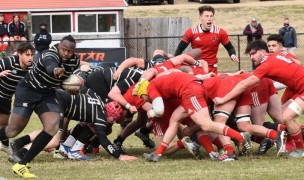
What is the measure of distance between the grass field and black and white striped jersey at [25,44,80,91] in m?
1.00

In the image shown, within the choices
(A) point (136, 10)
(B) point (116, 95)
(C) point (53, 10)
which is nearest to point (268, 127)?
(B) point (116, 95)

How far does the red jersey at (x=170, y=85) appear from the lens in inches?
442

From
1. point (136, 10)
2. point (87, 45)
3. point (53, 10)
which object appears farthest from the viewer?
point (136, 10)

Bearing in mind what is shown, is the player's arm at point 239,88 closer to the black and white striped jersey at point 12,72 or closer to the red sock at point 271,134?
the red sock at point 271,134

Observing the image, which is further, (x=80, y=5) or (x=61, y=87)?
(x=80, y=5)

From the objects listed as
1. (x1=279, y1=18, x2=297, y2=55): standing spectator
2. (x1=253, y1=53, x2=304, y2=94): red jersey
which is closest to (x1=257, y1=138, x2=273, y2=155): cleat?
(x1=253, y1=53, x2=304, y2=94): red jersey

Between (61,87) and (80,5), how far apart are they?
76.2 ft

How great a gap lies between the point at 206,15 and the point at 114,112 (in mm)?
3102

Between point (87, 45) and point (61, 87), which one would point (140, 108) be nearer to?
point (61, 87)

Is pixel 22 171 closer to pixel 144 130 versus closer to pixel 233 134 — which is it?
pixel 233 134

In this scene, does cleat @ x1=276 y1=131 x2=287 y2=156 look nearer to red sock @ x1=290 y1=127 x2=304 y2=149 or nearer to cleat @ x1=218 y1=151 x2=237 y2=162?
red sock @ x1=290 y1=127 x2=304 y2=149

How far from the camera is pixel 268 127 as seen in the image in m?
12.2

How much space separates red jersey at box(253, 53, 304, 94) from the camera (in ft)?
36.6

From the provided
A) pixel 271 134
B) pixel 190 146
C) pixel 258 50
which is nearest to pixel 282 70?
pixel 258 50
